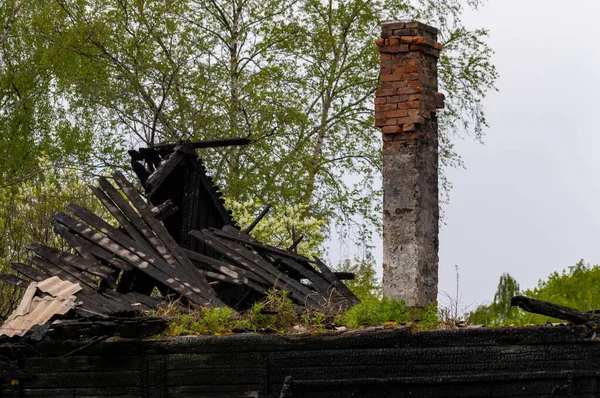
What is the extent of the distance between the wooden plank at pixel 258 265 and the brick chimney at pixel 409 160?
1.01 metres

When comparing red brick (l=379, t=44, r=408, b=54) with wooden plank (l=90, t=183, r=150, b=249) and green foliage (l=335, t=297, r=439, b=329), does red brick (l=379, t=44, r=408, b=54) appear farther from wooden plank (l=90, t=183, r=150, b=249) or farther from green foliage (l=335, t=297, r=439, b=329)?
wooden plank (l=90, t=183, r=150, b=249)

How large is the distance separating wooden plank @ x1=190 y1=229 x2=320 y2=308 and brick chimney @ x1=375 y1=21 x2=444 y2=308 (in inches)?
39.8

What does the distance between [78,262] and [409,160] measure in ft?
12.6

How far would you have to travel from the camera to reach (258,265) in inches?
490

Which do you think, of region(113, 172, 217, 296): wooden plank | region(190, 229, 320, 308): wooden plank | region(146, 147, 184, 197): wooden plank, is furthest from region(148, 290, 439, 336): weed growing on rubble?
region(146, 147, 184, 197): wooden plank

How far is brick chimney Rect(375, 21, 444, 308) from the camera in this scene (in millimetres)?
11438

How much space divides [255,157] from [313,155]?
6.58 ft

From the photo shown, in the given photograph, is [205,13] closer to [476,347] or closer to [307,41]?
[307,41]

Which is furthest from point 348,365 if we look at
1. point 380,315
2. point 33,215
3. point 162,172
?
point 33,215

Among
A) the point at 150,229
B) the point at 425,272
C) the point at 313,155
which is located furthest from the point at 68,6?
the point at 425,272

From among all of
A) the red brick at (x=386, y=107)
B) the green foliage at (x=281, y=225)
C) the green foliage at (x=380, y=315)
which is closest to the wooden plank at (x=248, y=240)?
the red brick at (x=386, y=107)

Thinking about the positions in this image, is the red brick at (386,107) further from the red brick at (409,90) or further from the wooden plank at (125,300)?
the wooden plank at (125,300)

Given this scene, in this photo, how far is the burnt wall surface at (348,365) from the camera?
785cm

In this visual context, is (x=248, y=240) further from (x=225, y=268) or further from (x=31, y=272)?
(x=31, y=272)
